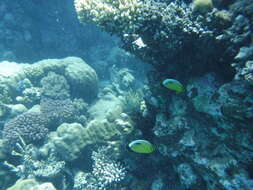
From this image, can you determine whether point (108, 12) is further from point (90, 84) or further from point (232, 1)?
point (90, 84)

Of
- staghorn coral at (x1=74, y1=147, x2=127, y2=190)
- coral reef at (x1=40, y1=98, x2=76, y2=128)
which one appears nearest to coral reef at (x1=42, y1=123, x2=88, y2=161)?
staghorn coral at (x1=74, y1=147, x2=127, y2=190)

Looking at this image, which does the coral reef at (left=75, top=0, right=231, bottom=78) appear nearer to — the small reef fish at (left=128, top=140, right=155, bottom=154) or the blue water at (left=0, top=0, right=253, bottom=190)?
the blue water at (left=0, top=0, right=253, bottom=190)

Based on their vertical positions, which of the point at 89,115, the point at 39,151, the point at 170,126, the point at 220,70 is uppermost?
the point at 220,70

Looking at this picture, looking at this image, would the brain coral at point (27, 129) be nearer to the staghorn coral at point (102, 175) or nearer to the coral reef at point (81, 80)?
the coral reef at point (81, 80)

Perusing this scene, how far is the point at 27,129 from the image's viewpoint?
7.08 metres

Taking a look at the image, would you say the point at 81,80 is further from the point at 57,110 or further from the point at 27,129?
the point at 27,129

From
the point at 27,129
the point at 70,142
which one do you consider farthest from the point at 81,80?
the point at 70,142

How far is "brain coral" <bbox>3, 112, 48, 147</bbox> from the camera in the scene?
22.8 feet

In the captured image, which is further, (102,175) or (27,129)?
(27,129)

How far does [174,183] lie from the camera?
15.1 ft

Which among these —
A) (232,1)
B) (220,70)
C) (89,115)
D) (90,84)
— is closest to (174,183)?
(220,70)

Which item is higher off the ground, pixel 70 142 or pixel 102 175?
pixel 70 142

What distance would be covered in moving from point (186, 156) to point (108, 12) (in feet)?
10.9

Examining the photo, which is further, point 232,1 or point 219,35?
point 232,1
